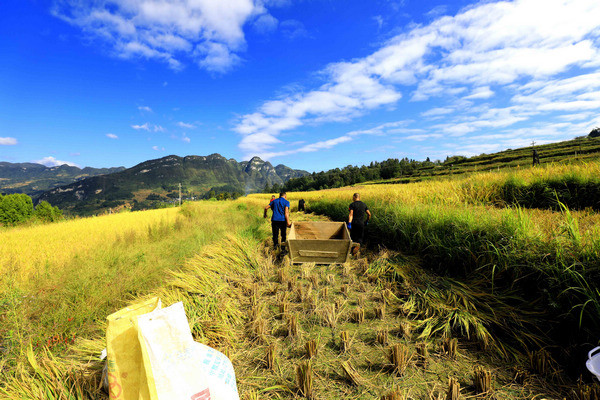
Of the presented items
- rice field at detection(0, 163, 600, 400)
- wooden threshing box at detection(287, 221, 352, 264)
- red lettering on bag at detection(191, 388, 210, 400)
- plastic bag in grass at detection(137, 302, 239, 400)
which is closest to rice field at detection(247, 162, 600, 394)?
rice field at detection(0, 163, 600, 400)

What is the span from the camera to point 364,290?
453 cm

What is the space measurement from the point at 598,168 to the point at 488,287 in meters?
6.53

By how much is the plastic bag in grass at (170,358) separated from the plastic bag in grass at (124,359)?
12 centimetres

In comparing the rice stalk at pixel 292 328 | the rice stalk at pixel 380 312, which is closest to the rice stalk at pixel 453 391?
the rice stalk at pixel 380 312

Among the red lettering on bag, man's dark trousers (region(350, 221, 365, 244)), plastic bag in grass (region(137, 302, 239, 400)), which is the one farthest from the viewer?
man's dark trousers (region(350, 221, 365, 244))

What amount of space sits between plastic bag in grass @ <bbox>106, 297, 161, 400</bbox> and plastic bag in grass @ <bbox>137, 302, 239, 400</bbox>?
118 mm

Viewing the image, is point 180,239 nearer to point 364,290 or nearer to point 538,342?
point 364,290

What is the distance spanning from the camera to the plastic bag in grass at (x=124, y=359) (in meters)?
1.35

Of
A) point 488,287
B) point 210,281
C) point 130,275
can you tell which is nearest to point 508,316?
point 488,287

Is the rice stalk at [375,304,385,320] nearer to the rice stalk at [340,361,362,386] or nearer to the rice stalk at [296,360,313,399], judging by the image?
the rice stalk at [340,361,362,386]

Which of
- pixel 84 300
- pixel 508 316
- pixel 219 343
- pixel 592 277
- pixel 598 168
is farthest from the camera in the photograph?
pixel 598 168

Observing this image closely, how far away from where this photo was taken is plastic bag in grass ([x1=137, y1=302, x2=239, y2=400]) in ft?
4.23

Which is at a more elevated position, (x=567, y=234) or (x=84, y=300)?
(x=567, y=234)

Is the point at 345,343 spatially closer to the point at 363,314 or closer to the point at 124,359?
the point at 363,314
